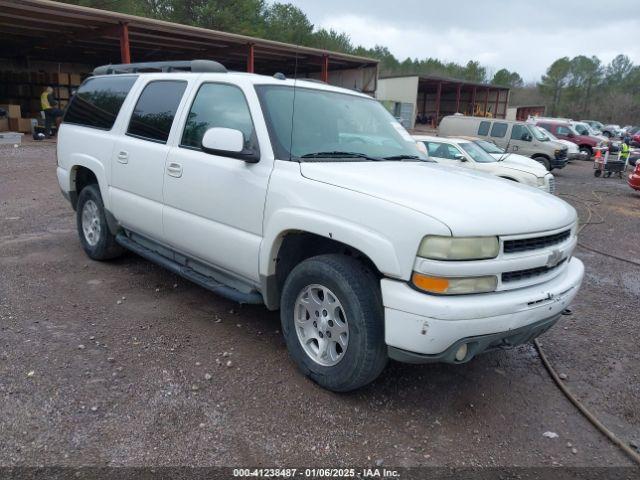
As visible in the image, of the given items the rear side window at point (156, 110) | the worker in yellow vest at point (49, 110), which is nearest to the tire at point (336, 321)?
the rear side window at point (156, 110)

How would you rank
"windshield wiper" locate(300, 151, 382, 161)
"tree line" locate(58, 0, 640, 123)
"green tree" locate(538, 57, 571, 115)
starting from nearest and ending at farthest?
"windshield wiper" locate(300, 151, 382, 161), "tree line" locate(58, 0, 640, 123), "green tree" locate(538, 57, 571, 115)

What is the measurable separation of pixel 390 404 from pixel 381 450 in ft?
1.53

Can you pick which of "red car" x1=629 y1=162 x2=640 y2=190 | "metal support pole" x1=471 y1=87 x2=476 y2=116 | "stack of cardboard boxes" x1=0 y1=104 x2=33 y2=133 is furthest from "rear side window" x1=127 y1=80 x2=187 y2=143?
"metal support pole" x1=471 y1=87 x2=476 y2=116

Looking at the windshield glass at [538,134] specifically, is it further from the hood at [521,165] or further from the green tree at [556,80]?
the green tree at [556,80]

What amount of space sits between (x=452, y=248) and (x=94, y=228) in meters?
4.27

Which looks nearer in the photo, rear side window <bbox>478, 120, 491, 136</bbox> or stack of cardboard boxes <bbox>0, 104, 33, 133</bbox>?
rear side window <bbox>478, 120, 491, 136</bbox>

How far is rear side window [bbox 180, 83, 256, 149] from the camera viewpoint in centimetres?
361

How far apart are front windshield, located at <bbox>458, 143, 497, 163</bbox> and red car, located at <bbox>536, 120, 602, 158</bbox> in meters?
16.8

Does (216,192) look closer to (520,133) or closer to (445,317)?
(445,317)

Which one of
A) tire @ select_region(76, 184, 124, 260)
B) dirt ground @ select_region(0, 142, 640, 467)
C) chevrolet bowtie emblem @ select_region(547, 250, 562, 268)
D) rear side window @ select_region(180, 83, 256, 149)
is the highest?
rear side window @ select_region(180, 83, 256, 149)

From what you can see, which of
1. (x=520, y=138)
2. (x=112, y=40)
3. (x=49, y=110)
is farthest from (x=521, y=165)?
(x=112, y=40)

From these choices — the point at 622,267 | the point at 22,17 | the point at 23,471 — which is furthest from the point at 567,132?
the point at 23,471

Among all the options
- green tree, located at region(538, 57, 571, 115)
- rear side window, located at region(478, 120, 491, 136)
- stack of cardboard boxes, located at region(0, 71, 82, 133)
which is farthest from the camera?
green tree, located at region(538, 57, 571, 115)

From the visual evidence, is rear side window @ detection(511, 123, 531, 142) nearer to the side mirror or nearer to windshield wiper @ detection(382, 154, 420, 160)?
windshield wiper @ detection(382, 154, 420, 160)
